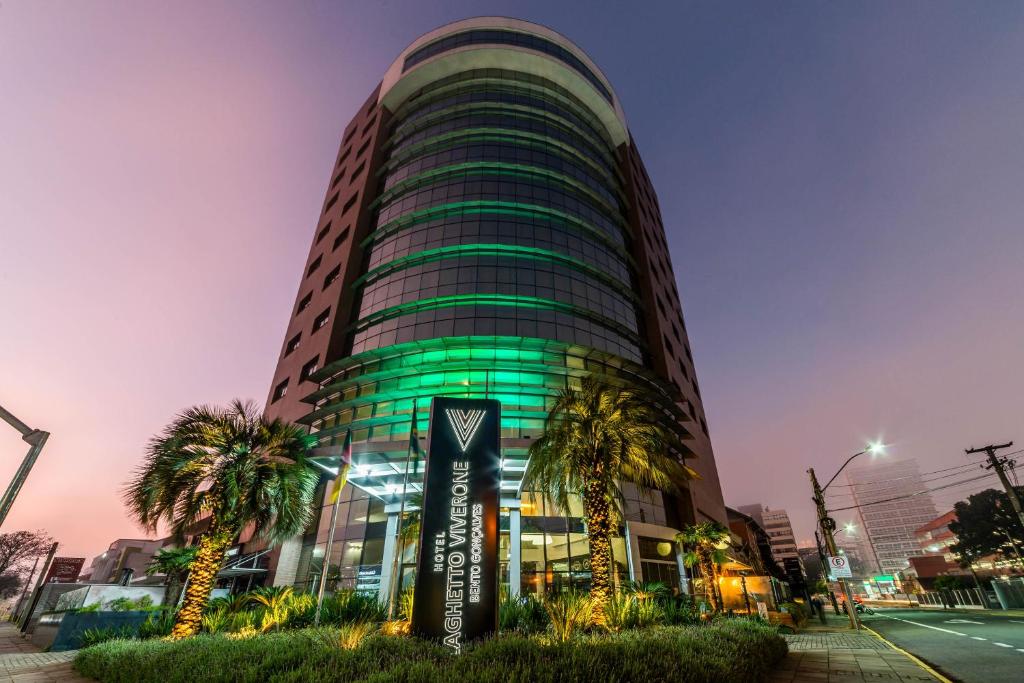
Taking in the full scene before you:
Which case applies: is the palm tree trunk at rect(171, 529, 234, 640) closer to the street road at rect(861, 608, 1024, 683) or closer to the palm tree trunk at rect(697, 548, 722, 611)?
the street road at rect(861, 608, 1024, 683)

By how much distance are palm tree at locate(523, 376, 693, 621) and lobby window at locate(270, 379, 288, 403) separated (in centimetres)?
2839

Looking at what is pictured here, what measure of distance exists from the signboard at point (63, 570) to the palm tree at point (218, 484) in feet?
104

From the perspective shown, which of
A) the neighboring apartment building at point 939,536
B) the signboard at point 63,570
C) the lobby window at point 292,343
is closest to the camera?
the signboard at point 63,570

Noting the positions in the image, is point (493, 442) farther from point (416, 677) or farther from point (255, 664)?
point (255, 664)

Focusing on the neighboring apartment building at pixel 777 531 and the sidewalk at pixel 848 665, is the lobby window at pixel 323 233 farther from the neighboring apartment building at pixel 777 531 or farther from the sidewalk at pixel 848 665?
the neighboring apartment building at pixel 777 531

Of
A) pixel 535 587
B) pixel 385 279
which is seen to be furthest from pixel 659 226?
pixel 535 587

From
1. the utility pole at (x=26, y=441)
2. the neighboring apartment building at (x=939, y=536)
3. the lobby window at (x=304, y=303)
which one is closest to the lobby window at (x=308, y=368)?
the lobby window at (x=304, y=303)

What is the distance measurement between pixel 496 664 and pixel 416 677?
4.30 feet

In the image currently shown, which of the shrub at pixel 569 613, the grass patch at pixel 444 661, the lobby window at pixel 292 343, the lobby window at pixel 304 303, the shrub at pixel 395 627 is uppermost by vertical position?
the lobby window at pixel 304 303

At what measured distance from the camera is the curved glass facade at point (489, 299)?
2553 cm

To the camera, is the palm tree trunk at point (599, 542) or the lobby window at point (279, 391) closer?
the palm tree trunk at point (599, 542)

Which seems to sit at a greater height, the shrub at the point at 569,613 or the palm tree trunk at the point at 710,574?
the palm tree trunk at the point at 710,574

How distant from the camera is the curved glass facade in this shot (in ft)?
83.8

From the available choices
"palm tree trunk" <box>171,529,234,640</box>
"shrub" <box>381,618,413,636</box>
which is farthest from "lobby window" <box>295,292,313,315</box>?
"shrub" <box>381,618,413,636</box>
